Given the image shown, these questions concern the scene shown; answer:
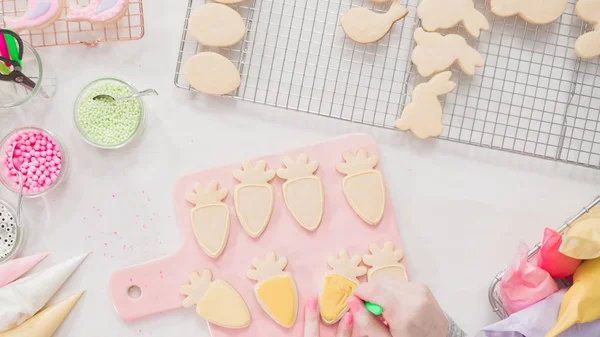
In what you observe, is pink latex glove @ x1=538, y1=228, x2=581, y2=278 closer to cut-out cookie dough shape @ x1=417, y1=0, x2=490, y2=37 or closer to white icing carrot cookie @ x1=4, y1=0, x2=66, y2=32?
cut-out cookie dough shape @ x1=417, y1=0, x2=490, y2=37

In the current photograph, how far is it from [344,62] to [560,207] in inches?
23.4

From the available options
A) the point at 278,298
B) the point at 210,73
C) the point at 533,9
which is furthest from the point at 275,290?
the point at 533,9

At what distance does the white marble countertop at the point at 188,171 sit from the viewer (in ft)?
4.49

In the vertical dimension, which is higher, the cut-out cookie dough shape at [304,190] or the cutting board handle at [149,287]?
the cut-out cookie dough shape at [304,190]

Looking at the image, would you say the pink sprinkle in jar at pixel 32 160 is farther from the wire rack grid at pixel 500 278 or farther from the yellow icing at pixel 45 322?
the wire rack grid at pixel 500 278

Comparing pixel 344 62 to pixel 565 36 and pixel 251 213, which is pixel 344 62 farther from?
pixel 565 36

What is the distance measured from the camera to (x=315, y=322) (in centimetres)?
131

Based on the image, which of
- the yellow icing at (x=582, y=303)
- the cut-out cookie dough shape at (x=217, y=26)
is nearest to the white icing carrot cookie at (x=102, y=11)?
the cut-out cookie dough shape at (x=217, y=26)

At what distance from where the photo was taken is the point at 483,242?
137 cm

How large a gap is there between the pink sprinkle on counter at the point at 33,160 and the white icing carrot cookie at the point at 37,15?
23cm

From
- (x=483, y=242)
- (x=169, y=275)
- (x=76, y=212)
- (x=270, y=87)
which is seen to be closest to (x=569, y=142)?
(x=483, y=242)

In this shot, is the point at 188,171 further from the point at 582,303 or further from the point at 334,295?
the point at 582,303

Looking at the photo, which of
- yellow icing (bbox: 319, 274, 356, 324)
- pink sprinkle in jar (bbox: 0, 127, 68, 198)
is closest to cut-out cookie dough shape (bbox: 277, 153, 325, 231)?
yellow icing (bbox: 319, 274, 356, 324)

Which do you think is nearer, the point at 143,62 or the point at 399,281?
the point at 399,281
